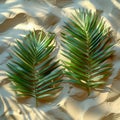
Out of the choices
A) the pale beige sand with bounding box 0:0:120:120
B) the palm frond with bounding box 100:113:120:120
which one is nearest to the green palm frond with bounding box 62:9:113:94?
the pale beige sand with bounding box 0:0:120:120

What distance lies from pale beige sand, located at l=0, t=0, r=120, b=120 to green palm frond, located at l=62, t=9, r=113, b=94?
0.04m

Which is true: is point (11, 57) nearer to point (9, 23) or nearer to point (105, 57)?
point (9, 23)

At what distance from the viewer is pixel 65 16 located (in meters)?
2.19

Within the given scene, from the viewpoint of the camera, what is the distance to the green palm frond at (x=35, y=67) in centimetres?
200

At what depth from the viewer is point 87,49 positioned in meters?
2.08

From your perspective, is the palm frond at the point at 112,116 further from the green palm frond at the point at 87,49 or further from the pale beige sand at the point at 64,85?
the green palm frond at the point at 87,49

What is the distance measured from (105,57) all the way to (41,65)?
340mm

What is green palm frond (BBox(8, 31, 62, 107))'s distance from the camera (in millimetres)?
1999

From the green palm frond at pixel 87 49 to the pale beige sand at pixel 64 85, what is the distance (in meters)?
0.04

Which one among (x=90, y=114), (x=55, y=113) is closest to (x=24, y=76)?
(x=55, y=113)

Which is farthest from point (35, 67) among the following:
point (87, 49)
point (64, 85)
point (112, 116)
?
point (112, 116)

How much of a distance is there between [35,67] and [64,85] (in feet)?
0.61

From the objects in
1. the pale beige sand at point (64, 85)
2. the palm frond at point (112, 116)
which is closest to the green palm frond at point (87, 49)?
the pale beige sand at point (64, 85)

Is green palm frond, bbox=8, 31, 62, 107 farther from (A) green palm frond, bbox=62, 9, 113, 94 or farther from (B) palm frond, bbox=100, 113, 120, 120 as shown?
(B) palm frond, bbox=100, 113, 120, 120
